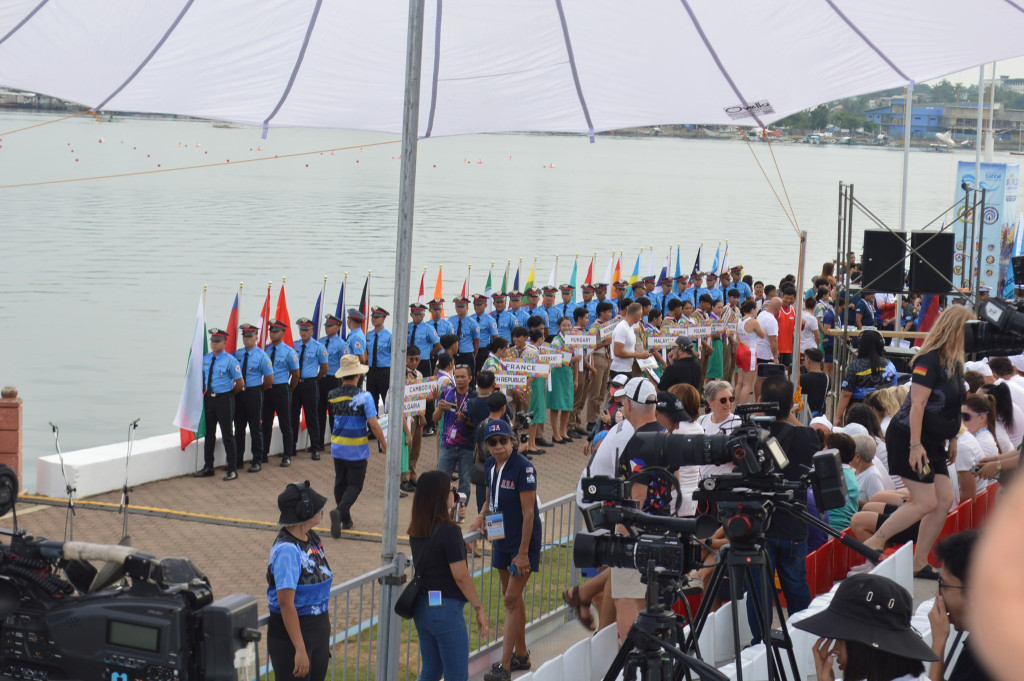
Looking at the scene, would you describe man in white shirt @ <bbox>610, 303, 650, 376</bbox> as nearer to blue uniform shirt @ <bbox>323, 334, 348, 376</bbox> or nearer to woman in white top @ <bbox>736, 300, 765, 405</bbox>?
woman in white top @ <bbox>736, 300, 765, 405</bbox>

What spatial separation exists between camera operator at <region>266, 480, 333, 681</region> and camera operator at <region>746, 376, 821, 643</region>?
7.82ft

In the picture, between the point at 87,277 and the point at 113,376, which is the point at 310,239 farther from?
the point at 113,376

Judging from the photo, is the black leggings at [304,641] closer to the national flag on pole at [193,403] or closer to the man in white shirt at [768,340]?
the national flag on pole at [193,403]

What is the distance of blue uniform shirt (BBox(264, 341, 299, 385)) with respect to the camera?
13266 millimetres

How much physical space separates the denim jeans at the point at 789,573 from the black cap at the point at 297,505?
8.02 feet

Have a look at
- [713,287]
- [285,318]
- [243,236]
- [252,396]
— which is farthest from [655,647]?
[243,236]

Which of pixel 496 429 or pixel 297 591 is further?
pixel 496 429

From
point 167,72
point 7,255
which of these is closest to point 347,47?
point 167,72

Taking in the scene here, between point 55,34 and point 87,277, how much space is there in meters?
41.0

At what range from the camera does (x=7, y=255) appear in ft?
163

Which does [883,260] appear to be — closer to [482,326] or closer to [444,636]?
[482,326]

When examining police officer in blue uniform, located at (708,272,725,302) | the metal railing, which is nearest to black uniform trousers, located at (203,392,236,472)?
the metal railing

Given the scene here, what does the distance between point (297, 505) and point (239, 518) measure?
19.1 ft

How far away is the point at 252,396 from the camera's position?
12922 mm
